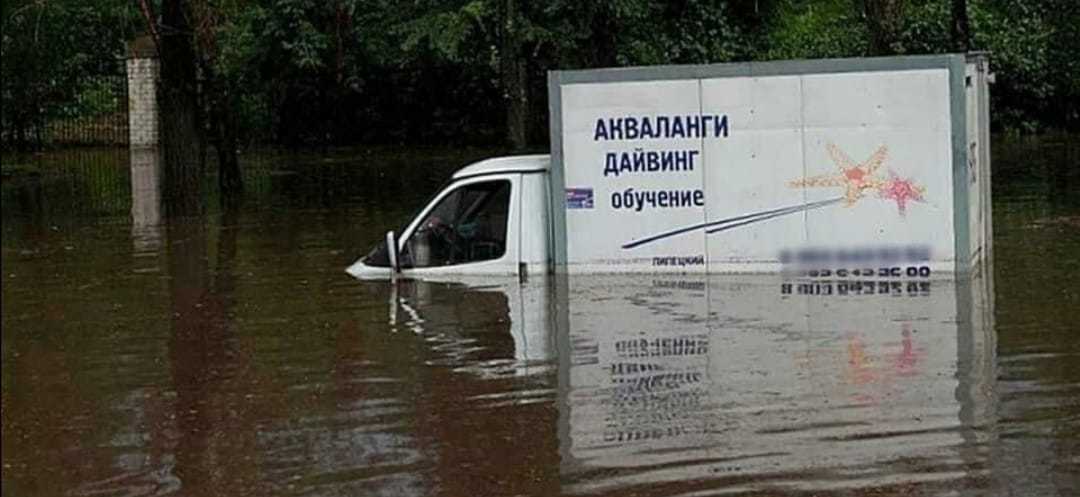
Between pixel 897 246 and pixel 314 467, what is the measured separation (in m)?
8.26

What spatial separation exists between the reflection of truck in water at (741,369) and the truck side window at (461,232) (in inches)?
12.6

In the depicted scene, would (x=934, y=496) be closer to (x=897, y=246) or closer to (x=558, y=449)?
(x=558, y=449)

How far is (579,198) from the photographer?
55.7 ft

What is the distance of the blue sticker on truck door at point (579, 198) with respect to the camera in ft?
55.7

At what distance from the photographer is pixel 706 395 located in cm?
1110

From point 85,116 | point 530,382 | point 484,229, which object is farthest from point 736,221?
point 85,116

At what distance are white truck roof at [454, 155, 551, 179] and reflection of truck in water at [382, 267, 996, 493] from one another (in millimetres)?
989

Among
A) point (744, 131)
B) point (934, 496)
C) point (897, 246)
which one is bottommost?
point (934, 496)

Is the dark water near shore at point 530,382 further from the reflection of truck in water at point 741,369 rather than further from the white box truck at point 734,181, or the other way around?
the white box truck at point 734,181

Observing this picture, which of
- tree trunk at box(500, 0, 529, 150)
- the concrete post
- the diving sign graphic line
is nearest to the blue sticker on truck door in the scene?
the diving sign graphic line

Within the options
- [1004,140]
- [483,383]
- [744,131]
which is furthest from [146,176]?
[483,383]

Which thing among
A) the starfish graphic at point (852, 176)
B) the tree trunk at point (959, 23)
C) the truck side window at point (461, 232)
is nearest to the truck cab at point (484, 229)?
the truck side window at point (461, 232)

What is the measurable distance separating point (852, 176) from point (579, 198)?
2499mm

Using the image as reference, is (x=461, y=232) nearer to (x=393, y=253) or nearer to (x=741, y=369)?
(x=393, y=253)
